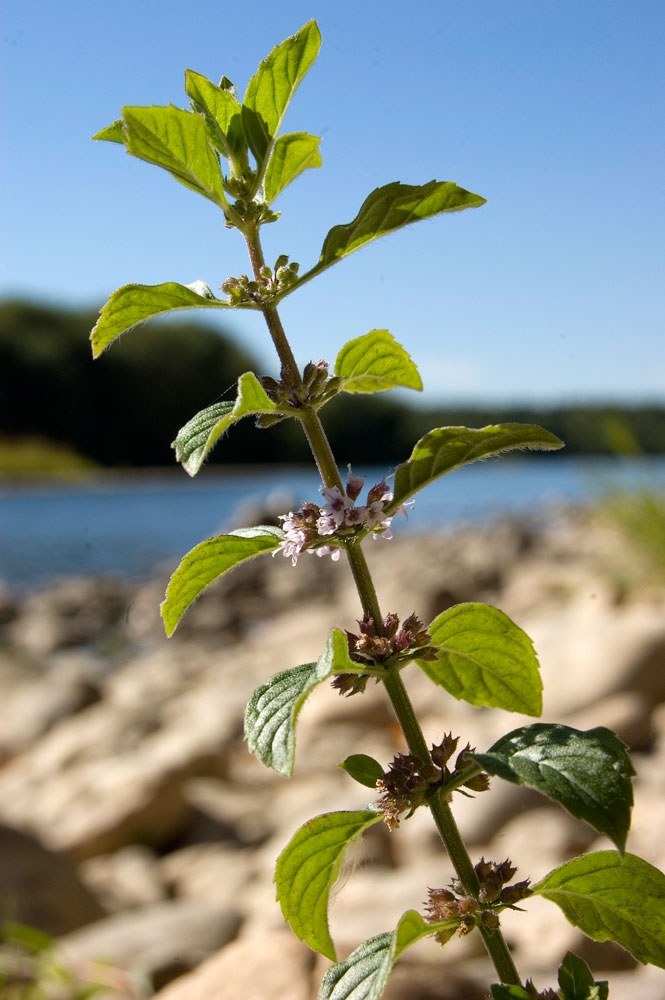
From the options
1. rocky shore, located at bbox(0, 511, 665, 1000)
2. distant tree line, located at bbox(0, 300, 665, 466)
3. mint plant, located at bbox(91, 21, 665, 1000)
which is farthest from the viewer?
distant tree line, located at bbox(0, 300, 665, 466)

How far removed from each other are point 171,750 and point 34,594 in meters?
7.02

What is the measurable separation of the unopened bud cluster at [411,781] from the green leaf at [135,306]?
0.37 metres

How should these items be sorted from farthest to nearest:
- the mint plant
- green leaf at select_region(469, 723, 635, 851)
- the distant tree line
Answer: the distant tree line → the mint plant → green leaf at select_region(469, 723, 635, 851)

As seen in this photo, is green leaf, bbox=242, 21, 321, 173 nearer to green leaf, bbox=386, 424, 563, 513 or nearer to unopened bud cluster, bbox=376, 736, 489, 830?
green leaf, bbox=386, 424, 563, 513

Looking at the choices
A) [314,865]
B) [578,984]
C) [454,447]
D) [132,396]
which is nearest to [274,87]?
[454,447]

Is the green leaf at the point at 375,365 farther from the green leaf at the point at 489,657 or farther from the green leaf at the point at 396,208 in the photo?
the green leaf at the point at 489,657

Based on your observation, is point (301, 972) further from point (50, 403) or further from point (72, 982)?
point (50, 403)

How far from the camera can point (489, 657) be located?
2.28ft

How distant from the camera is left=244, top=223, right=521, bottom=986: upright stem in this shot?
2.19ft

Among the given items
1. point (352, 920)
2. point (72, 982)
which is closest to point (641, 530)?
point (352, 920)

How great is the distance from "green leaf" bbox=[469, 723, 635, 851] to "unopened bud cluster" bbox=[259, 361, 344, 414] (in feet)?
0.91

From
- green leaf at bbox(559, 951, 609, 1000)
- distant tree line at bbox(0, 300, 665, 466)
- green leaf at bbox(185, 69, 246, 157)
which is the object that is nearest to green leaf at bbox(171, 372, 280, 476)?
green leaf at bbox(185, 69, 246, 157)

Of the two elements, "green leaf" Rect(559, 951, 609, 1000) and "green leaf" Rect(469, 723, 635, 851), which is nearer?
"green leaf" Rect(469, 723, 635, 851)

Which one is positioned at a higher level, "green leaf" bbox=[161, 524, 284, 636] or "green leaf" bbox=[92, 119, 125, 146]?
"green leaf" bbox=[92, 119, 125, 146]
